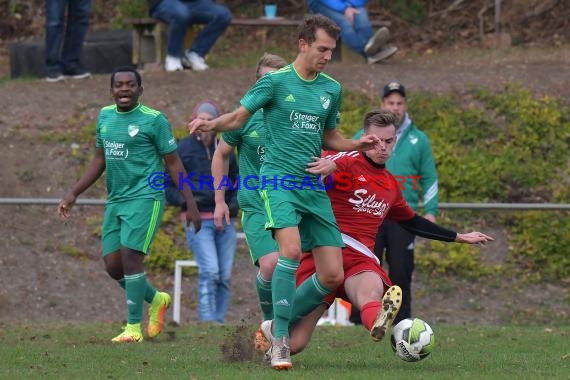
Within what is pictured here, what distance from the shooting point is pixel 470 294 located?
15.0 m

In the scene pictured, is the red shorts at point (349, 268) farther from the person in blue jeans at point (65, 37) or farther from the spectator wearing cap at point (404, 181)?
the person in blue jeans at point (65, 37)

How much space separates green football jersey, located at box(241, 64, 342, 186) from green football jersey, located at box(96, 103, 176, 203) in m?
2.05

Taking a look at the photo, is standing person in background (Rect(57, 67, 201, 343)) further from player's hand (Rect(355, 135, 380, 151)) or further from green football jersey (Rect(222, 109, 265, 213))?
player's hand (Rect(355, 135, 380, 151))

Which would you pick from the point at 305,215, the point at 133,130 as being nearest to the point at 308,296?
the point at 305,215

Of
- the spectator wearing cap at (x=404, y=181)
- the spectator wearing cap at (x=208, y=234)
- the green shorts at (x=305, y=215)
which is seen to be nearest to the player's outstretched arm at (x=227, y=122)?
the green shorts at (x=305, y=215)

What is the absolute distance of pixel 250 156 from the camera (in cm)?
948

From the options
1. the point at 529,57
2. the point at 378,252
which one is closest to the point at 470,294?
the point at 378,252

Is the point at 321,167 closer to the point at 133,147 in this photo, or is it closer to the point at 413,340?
the point at 413,340

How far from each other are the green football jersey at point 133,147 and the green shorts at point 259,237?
99 centimetres

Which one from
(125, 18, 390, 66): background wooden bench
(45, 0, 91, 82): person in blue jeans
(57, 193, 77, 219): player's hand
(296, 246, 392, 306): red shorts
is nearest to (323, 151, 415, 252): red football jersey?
(296, 246, 392, 306): red shorts

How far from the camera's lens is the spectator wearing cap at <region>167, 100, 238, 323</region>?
12328mm

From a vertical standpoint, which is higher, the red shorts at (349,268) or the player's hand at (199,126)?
the player's hand at (199,126)

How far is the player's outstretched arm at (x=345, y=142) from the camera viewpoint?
7.84m

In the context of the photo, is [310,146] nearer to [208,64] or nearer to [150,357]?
[150,357]
